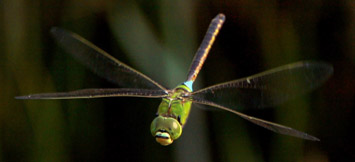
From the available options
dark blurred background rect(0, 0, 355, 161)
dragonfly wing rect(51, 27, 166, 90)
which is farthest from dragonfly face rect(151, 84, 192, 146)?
dark blurred background rect(0, 0, 355, 161)

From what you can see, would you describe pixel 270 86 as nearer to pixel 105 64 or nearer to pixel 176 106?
pixel 176 106

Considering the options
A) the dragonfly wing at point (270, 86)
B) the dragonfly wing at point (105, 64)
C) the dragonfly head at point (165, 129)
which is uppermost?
the dragonfly wing at point (105, 64)

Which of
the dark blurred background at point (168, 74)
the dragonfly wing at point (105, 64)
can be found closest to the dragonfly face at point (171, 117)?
the dragonfly wing at point (105, 64)

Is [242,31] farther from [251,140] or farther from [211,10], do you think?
[251,140]

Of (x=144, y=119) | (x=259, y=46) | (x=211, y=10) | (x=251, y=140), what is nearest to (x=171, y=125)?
(x=251, y=140)

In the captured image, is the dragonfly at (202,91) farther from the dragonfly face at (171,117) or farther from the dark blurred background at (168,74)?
the dark blurred background at (168,74)

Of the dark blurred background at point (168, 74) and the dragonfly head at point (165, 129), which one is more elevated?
the dark blurred background at point (168, 74)

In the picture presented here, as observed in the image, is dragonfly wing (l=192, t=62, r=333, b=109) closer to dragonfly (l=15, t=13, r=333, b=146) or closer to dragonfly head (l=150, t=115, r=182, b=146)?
dragonfly (l=15, t=13, r=333, b=146)
